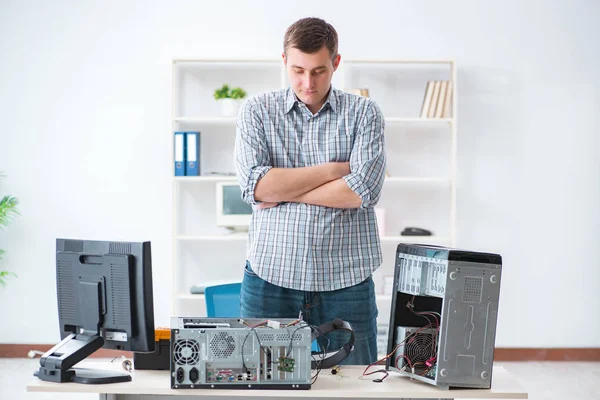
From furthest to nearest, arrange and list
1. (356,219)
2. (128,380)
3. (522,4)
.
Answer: (522,4) < (356,219) < (128,380)

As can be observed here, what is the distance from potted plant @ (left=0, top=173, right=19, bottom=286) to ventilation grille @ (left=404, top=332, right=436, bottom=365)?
3.41 m

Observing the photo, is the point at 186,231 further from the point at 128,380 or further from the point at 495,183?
the point at 128,380

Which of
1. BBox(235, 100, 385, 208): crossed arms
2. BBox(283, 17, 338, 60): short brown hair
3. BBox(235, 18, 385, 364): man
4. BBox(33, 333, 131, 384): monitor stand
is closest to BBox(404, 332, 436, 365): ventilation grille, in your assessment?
BBox(235, 18, 385, 364): man

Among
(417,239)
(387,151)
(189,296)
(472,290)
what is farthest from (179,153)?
(472,290)

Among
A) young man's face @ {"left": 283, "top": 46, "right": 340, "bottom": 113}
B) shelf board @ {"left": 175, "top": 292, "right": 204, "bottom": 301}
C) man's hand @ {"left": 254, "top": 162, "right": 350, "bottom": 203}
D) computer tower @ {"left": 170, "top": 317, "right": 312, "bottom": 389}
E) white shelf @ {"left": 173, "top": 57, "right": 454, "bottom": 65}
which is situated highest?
white shelf @ {"left": 173, "top": 57, "right": 454, "bottom": 65}

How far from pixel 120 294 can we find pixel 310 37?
2.96ft

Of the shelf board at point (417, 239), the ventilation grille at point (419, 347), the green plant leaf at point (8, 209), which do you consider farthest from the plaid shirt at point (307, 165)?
the green plant leaf at point (8, 209)

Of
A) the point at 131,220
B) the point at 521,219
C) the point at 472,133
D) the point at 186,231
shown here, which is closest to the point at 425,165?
the point at 472,133

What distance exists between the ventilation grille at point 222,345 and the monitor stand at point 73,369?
269 mm

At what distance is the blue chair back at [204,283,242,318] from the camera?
8.90ft

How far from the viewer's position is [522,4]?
466 cm

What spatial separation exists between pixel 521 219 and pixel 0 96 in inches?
145

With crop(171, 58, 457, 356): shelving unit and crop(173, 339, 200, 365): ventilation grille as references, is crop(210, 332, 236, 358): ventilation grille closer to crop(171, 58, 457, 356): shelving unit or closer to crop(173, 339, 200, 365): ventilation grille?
crop(173, 339, 200, 365): ventilation grille

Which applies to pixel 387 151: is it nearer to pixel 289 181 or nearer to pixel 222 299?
pixel 222 299
